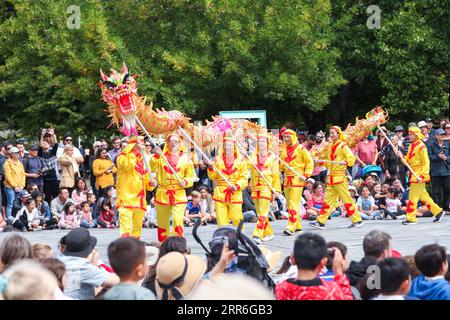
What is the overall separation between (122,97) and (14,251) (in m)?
6.41

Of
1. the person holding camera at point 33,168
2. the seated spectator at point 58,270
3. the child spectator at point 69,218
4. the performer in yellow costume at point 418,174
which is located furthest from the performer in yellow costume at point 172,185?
the seated spectator at point 58,270

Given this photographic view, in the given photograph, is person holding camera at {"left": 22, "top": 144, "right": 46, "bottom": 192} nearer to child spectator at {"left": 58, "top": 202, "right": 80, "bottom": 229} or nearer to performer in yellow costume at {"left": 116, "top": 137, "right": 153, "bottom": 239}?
child spectator at {"left": 58, "top": 202, "right": 80, "bottom": 229}

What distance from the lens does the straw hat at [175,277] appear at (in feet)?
22.3

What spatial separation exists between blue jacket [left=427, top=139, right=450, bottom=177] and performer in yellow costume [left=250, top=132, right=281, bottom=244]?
4.80 meters

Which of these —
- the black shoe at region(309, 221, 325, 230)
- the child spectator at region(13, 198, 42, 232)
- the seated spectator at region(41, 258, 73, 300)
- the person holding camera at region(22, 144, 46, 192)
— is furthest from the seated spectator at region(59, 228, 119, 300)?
the person holding camera at region(22, 144, 46, 192)

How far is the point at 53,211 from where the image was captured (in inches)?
751

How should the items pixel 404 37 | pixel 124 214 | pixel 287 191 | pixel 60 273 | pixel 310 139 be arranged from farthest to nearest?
pixel 404 37
pixel 310 139
pixel 287 191
pixel 124 214
pixel 60 273

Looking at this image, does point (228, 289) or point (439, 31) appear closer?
point (228, 289)

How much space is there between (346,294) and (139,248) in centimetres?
144

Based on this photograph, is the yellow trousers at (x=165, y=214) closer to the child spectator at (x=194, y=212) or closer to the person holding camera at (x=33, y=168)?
the child spectator at (x=194, y=212)

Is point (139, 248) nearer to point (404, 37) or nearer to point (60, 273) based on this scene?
point (60, 273)

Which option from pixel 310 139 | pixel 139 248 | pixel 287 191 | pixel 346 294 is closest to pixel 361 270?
pixel 346 294

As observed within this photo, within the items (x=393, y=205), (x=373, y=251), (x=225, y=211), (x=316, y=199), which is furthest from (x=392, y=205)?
(x=373, y=251)

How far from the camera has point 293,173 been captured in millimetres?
16781
